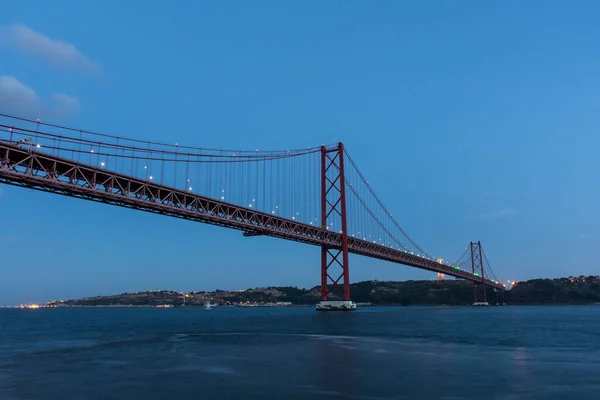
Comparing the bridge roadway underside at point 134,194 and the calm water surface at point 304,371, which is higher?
the bridge roadway underside at point 134,194

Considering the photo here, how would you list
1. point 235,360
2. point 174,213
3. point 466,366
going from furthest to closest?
point 174,213
point 235,360
point 466,366

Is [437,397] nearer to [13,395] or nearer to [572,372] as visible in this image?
[572,372]

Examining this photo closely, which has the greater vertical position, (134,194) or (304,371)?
(134,194)

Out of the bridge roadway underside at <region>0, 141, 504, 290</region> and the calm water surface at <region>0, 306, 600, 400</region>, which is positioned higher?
the bridge roadway underside at <region>0, 141, 504, 290</region>

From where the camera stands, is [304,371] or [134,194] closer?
[304,371]

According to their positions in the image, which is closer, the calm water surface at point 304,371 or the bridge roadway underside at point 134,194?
the calm water surface at point 304,371

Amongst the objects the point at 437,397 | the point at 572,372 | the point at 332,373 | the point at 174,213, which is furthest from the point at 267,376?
the point at 174,213

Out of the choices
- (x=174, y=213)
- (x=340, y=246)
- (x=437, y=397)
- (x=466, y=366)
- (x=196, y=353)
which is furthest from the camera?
(x=340, y=246)

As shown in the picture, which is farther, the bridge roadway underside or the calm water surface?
the bridge roadway underside
